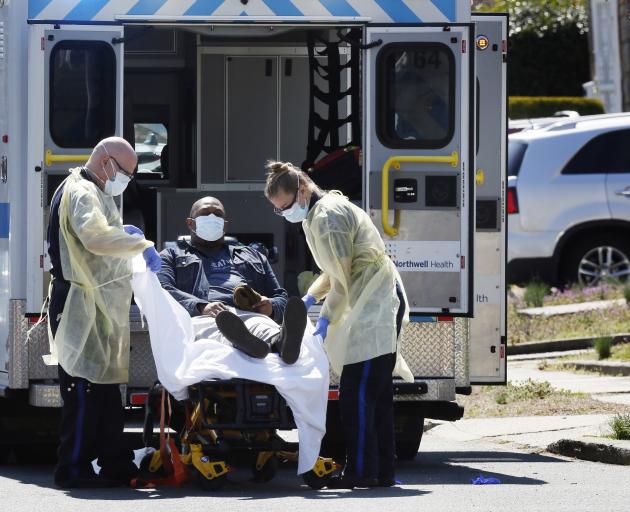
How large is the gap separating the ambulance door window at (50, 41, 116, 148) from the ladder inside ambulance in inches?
74.2

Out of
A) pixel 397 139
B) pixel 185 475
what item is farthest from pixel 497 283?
pixel 185 475

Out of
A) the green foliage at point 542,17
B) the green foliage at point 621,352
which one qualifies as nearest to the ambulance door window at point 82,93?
the green foliage at point 621,352

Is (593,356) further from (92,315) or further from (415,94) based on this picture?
(92,315)

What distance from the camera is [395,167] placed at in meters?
9.13

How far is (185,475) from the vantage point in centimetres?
833

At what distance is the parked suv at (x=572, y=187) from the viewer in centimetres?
1559

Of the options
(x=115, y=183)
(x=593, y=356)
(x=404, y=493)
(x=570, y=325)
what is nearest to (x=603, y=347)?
(x=593, y=356)

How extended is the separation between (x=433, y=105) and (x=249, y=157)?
3.17 metres

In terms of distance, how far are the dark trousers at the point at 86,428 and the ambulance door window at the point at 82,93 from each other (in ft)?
3.30

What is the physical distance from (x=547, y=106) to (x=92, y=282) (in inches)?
761

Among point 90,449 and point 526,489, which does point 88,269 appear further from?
point 526,489

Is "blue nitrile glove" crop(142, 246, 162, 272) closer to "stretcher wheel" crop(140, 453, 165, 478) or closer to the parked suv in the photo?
"stretcher wheel" crop(140, 453, 165, 478)

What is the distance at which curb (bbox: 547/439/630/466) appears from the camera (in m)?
9.24

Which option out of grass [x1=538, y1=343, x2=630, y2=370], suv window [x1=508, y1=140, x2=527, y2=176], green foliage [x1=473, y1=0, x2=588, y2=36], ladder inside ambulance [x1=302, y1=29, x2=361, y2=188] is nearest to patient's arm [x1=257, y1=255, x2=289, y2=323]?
ladder inside ambulance [x1=302, y1=29, x2=361, y2=188]
